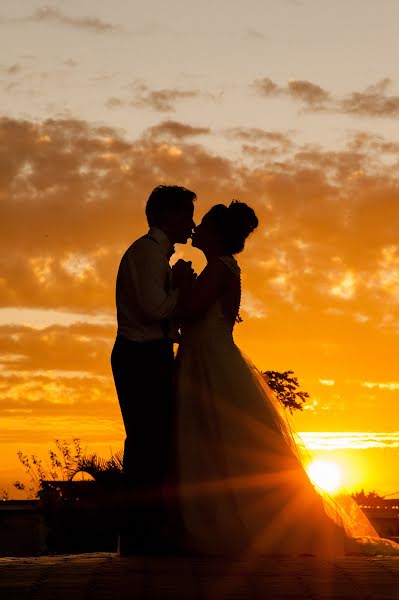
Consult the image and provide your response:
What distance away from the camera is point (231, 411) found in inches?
334

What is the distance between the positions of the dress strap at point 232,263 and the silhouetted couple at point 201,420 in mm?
11

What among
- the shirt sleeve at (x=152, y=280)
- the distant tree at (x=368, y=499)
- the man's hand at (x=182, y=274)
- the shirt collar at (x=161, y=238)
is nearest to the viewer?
the shirt sleeve at (x=152, y=280)

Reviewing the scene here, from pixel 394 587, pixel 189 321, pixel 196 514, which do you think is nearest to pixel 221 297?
pixel 189 321

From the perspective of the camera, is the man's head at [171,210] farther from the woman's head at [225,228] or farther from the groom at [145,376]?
the woman's head at [225,228]

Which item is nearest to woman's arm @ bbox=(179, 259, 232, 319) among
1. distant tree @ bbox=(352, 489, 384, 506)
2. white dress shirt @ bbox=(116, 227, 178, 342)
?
white dress shirt @ bbox=(116, 227, 178, 342)

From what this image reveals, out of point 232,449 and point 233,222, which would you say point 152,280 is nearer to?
point 233,222

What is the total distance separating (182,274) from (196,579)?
2.71 m

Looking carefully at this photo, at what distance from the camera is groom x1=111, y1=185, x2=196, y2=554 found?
25.1 feet

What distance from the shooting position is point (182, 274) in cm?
816

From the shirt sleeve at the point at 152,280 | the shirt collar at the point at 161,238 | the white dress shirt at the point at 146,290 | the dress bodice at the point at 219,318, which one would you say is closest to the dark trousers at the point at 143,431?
the white dress shirt at the point at 146,290

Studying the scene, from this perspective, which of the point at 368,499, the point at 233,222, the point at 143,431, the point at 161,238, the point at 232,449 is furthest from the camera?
the point at 368,499

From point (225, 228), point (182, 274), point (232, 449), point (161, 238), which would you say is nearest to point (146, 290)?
point (161, 238)

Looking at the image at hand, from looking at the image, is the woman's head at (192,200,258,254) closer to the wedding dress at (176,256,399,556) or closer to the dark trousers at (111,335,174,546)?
the wedding dress at (176,256,399,556)

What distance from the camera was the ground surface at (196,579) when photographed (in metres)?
5.75
